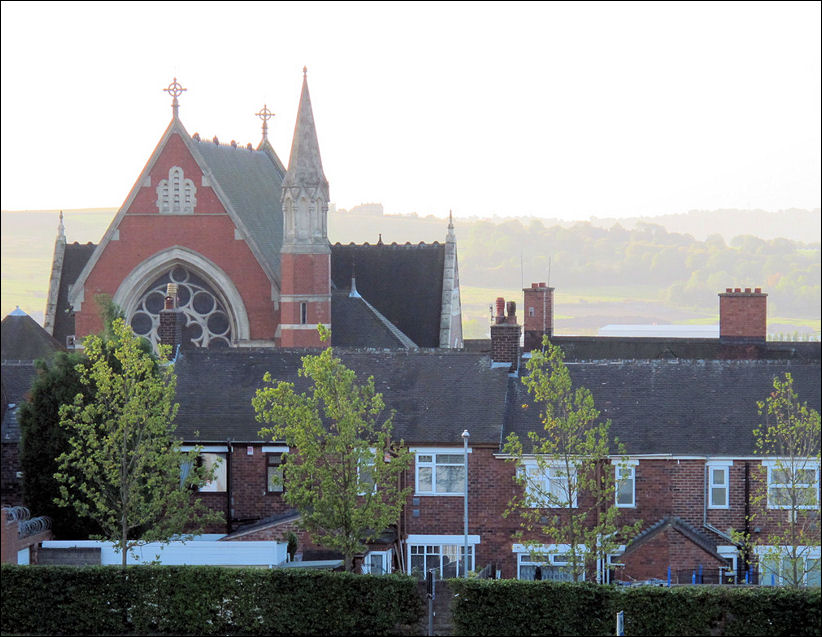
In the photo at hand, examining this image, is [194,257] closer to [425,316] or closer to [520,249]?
[425,316]

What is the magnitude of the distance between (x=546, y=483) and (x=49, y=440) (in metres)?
13.0

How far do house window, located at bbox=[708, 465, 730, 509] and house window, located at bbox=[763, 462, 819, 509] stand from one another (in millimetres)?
2002

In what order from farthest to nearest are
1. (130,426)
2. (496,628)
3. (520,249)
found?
(520,249), (130,426), (496,628)

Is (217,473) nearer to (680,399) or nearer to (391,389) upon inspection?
(391,389)

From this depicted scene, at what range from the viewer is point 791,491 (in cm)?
3228

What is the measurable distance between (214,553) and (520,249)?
246 ft

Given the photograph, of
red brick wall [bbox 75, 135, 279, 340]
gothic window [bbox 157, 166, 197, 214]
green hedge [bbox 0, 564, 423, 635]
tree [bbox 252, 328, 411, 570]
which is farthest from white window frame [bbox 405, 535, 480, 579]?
gothic window [bbox 157, 166, 197, 214]

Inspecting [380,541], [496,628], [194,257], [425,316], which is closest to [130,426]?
[380,541]

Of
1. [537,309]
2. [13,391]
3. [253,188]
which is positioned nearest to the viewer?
[13,391]

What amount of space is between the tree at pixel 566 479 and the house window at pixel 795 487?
3.45 metres

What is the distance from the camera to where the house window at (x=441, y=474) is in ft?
125

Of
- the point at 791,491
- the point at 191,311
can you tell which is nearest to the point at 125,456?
the point at 791,491

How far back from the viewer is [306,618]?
3011 centimetres

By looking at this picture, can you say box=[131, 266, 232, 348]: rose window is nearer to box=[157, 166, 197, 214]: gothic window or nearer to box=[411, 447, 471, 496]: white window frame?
box=[157, 166, 197, 214]: gothic window
